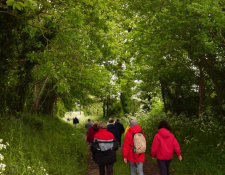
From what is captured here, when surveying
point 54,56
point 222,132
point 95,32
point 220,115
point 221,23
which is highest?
point 95,32

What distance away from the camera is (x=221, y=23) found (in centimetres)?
666

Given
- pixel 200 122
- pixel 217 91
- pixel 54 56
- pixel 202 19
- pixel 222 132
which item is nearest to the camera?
pixel 202 19

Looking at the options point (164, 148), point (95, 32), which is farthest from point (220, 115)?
point (95, 32)

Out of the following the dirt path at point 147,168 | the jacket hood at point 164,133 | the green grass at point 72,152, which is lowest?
the dirt path at point 147,168

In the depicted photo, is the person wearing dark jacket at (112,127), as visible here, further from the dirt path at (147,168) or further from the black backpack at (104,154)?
the black backpack at (104,154)

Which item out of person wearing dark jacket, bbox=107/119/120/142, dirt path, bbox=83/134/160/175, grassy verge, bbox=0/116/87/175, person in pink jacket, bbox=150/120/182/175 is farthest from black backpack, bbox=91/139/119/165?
person wearing dark jacket, bbox=107/119/120/142

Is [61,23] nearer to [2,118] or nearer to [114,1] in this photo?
[114,1]

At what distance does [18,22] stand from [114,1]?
4395 mm

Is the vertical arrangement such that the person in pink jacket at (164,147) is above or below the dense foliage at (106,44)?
below

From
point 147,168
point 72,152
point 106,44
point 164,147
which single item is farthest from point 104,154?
point 106,44

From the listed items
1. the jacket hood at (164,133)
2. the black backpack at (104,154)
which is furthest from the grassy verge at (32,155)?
Answer: the jacket hood at (164,133)

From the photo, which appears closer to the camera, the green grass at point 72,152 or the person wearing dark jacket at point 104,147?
the person wearing dark jacket at point 104,147

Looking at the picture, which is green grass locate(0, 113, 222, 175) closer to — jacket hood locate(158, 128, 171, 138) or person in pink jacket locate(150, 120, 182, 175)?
person in pink jacket locate(150, 120, 182, 175)

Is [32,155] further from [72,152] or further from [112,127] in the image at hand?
[112,127]
